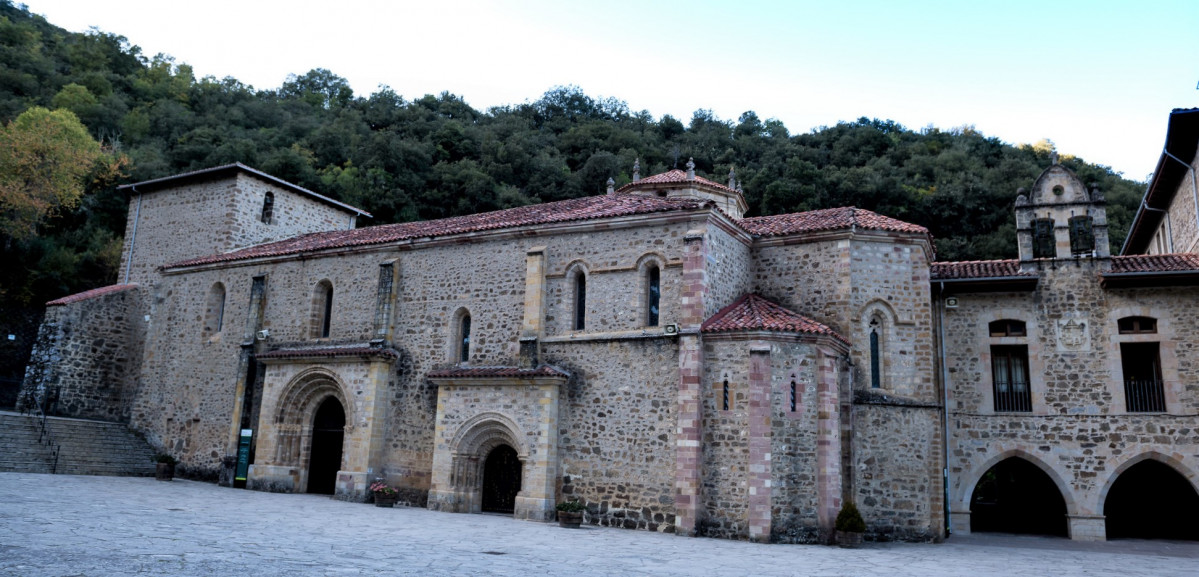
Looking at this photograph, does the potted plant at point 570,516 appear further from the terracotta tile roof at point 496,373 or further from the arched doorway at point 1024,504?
the arched doorway at point 1024,504

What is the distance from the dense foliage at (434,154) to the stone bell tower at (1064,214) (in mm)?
24697

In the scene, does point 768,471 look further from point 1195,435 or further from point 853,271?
point 1195,435

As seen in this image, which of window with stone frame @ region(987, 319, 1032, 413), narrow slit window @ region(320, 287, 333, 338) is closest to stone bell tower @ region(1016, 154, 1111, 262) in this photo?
window with stone frame @ region(987, 319, 1032, 413)

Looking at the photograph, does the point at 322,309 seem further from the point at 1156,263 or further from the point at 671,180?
the point at 1156,263

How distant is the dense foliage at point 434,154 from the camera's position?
44.2m

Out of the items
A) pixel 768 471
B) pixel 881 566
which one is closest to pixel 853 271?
pixel 768 471

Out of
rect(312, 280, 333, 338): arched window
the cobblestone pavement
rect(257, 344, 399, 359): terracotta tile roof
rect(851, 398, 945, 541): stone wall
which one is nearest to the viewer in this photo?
the cobblestone pavement

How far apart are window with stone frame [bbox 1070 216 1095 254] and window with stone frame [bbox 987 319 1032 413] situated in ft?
7.66

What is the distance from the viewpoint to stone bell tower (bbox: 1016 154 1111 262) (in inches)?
791

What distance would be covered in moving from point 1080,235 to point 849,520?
1059 cm

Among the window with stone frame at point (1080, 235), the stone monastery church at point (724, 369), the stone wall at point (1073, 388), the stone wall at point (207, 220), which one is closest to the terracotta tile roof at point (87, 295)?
the stone wall at point (207, 220)

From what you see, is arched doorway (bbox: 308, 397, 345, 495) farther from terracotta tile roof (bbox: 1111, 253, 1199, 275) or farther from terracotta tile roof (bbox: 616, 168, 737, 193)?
terracotta tile roof (bbox: 1111, 253, 1199, 275)

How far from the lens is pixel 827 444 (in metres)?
16.3

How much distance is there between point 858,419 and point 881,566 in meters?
5.68
